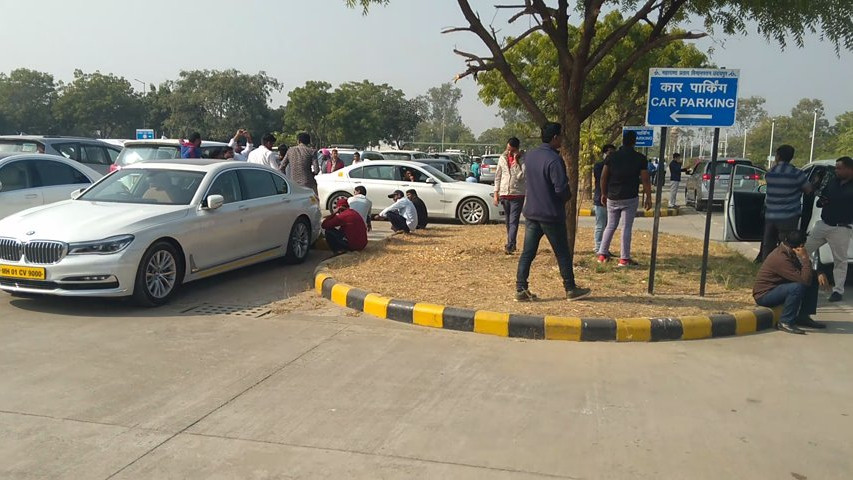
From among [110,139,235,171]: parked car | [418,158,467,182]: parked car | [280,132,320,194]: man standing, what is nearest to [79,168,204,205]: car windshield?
[280,132,320,194]: man standing

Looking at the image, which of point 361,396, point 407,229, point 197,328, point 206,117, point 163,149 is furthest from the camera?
point 206,117

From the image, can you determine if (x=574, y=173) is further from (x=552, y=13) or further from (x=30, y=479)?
(x=30, y=479)

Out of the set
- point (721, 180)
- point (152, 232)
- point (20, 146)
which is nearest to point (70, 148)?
point (20, 146)

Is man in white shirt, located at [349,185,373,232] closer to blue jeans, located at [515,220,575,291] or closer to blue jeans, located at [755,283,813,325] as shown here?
blue jeans, located at [515,220,575,291]

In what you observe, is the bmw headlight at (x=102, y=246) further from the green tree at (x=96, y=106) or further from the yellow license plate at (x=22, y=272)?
the green tree at (x=96, y=106)

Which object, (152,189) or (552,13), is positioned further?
(552,13)

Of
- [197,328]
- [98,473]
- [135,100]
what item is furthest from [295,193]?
[135,100]

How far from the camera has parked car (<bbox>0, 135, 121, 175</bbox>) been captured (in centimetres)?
1366

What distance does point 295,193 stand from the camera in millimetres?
9844

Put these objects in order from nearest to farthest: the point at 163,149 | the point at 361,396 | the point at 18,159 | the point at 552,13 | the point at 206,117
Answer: the point at 361,396 → the point at 552,13 → the point at 18,159 → the point at 163,149 → the point at 206,117

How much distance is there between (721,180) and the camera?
20109mm

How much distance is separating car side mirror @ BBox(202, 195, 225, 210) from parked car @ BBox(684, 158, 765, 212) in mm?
14462

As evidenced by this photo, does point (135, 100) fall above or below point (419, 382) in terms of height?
above

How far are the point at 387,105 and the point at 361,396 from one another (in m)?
59.7
